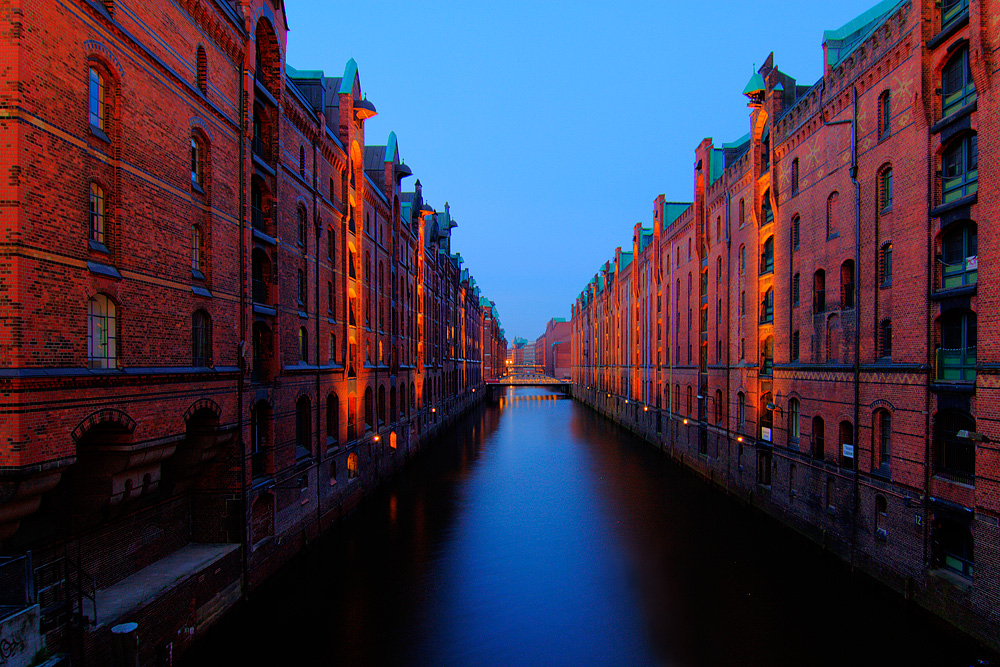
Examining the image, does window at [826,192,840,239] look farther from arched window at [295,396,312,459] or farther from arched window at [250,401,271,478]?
arched window at [250,401,271,478]

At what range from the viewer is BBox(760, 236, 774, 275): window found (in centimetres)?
2441

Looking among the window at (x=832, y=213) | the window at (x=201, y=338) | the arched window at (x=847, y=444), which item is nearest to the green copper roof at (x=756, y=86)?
the window at (x=832, y=213)

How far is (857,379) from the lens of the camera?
17.1m

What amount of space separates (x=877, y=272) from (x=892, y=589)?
29.8 feet

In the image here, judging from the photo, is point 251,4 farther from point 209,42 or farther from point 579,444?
point 579,444

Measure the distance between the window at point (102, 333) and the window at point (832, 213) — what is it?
69.6 ft

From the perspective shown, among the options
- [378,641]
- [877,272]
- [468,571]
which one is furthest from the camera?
[468,571]

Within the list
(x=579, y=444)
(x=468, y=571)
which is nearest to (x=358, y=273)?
(x=468, y=571)

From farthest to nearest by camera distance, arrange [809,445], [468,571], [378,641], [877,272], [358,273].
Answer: [358,273], [809,445], [468,571], [877,272], [378,641]

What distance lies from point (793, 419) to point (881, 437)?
18.3 feet

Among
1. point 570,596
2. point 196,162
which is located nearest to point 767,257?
point 570,596

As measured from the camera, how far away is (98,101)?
407 inches

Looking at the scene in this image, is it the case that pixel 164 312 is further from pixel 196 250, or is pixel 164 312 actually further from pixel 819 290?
pixel 819 290

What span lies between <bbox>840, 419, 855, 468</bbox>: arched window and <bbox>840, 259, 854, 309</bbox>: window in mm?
4006
